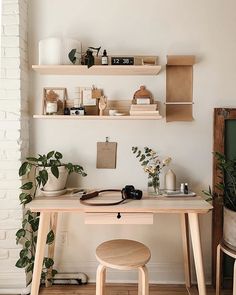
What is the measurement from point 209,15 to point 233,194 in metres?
1.34

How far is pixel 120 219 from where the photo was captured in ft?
5.39

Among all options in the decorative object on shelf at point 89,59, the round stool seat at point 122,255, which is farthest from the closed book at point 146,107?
the round stool seat at point 122,255

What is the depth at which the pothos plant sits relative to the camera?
72.8 inches

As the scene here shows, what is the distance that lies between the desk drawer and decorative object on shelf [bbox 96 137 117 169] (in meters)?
0.53

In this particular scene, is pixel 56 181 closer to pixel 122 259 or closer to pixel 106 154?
pixel 106 154

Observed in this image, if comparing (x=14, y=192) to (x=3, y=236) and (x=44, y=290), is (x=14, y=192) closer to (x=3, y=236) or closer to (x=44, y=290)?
(x=3, y=236)

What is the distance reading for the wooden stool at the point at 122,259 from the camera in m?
1.46

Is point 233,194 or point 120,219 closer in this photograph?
point 120,219

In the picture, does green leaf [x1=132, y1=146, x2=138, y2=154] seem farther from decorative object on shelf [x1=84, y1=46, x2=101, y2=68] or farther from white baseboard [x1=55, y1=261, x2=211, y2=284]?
white baseboard [x1=55, y1=261, x2=211, y2=284]

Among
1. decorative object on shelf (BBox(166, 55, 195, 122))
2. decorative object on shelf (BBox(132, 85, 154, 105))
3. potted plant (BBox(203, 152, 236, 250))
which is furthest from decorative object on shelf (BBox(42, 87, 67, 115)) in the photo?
potted plant (BBox(203, 152, 236, 250))

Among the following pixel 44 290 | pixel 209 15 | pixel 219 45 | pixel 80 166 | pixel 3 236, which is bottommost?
pixel 44 290

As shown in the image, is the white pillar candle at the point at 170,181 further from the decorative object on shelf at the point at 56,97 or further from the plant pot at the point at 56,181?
the decorative object on shelf at the point at 56,97

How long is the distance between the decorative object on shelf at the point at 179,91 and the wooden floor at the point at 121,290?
4.24 feet

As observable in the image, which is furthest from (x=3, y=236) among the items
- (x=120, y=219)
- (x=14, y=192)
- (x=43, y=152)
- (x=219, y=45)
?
(x=219, y=45)
